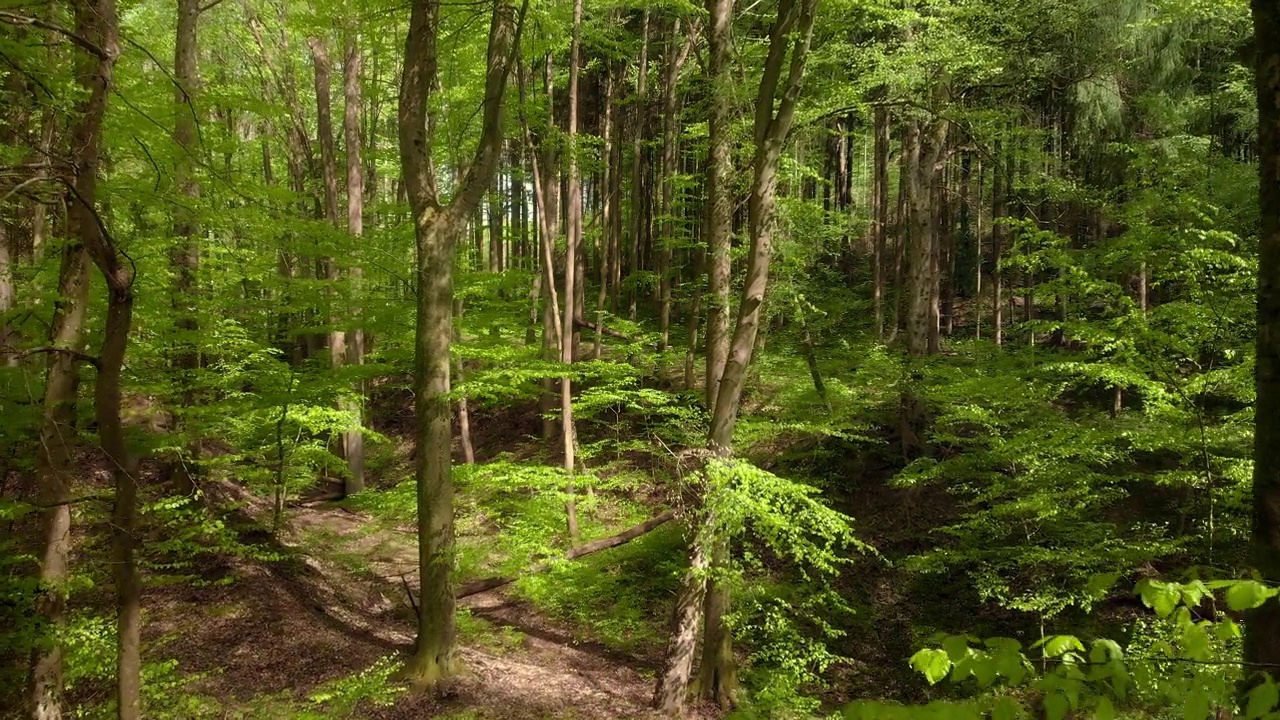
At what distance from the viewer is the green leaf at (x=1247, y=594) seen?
1.52 meters

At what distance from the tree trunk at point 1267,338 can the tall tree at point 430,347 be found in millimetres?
6390

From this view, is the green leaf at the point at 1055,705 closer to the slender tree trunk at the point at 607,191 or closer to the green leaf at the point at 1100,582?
the green leaf at the point at 1100,582

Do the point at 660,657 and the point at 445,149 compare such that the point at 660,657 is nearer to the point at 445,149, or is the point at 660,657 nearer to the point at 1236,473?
the point at 1236,473

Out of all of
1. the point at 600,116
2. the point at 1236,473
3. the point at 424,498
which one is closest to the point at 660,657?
the point at 424,498

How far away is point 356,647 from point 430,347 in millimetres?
4457

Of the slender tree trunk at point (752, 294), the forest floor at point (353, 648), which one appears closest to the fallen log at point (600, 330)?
the forest floor at point (353, 648)

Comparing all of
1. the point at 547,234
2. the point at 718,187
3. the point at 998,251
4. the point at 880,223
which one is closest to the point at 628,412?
the point at 547,234

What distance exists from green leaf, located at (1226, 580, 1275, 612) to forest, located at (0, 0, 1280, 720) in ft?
0.04

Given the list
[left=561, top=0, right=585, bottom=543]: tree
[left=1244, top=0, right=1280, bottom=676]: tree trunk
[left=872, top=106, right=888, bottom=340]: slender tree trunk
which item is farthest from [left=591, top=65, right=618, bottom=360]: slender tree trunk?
[left=1244, top=0, right=1280, bottom=676]: tree trunk

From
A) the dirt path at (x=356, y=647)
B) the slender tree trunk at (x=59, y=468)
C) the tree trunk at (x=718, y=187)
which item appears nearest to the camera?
the slender tree trunk at (x=59, y=468)

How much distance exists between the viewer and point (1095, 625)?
926cm

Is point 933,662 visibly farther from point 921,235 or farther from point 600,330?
point 600,330

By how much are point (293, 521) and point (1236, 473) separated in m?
15.4

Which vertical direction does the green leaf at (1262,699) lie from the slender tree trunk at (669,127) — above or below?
below
